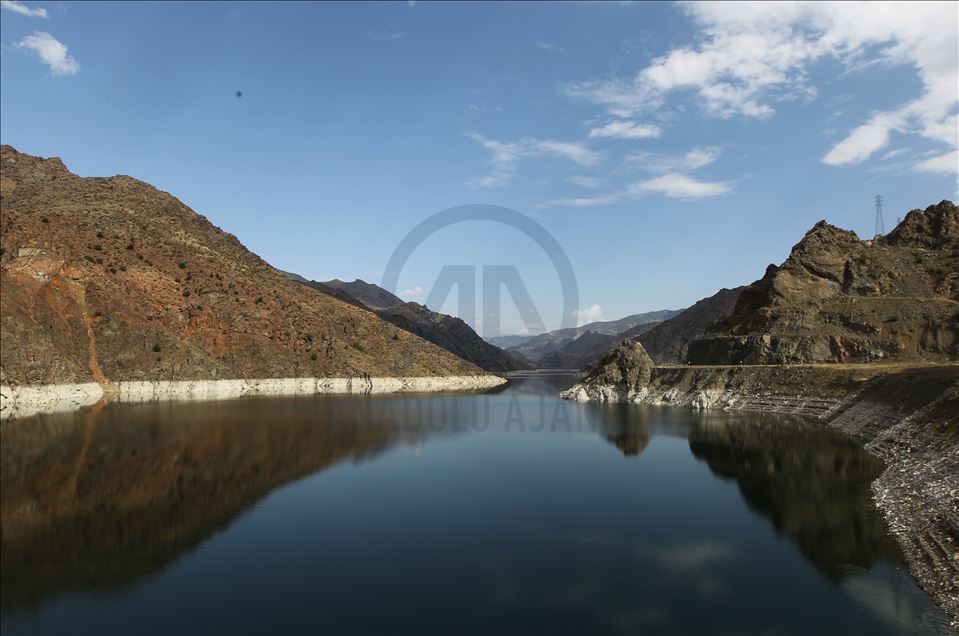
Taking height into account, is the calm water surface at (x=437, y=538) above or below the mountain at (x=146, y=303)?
below

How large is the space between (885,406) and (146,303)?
101956 millimetres

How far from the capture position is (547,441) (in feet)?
186

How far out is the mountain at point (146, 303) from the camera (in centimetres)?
7950

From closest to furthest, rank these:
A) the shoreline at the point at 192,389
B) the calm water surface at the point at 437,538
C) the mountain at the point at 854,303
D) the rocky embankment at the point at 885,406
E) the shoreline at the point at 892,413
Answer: the calm water surface at the point at 437,538
the shoreline at the point at 892,413
the rocky embankment at the point at 885,406
the shoreline at the point at 192,389
the mountain at the point at 854,303

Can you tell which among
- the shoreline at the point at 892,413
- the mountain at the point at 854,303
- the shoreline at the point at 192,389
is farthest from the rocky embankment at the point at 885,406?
the shoreline at the point at 192,389

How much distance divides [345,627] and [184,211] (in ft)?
444

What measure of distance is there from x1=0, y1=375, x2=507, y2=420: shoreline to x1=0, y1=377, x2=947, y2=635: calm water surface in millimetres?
18302

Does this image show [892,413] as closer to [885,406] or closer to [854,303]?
[885,406]

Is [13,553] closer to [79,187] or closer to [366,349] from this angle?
[366,349]

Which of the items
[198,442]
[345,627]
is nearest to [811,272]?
[198,442]

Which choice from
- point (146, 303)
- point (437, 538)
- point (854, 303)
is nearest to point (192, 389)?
point (146, 303)

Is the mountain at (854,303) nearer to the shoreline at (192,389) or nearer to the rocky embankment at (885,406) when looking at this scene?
the rocky embankment at (885,406)

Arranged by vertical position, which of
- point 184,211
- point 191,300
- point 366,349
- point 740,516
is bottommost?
point 740,516

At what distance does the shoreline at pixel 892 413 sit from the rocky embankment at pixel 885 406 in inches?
2.6
